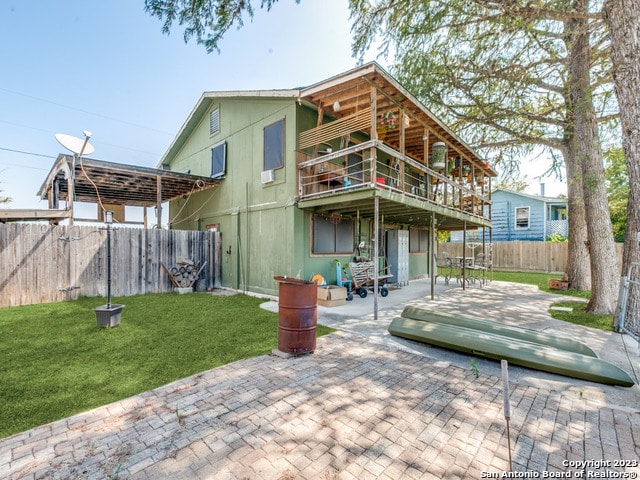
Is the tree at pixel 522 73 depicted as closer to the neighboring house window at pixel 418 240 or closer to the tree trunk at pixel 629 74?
the tree trunk at pixel 629 74

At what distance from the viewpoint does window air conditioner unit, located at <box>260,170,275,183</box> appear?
870cm

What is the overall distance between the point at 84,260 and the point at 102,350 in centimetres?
538

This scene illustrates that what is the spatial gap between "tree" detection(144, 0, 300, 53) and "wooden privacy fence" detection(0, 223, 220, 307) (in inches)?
241

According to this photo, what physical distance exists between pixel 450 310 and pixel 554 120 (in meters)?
6.73

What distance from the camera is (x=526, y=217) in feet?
68.0

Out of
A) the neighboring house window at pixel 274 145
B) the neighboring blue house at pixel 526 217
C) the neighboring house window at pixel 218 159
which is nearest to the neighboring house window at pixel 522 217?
the neighboring blue house at pixel 526 217

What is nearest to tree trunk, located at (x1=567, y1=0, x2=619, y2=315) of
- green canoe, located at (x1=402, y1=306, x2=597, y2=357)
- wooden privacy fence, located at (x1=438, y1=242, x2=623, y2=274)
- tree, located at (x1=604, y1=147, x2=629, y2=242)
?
tree, located at (x1=604, y1=147, x2=629, y2=242)

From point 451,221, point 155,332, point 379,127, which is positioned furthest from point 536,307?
point 155,332

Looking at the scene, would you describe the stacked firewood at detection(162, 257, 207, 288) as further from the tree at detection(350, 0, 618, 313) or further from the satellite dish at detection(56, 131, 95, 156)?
the tree at detection(350, 0, 618, 313)

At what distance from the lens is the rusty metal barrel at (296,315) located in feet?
12.9

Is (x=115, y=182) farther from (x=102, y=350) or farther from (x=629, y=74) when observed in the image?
(x=629, y=74)

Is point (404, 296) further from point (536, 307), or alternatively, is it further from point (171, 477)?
point (171, 477)

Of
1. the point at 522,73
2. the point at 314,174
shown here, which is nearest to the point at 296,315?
the point at 314,174

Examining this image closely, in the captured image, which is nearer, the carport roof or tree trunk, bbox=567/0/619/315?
tree trunk, bbox=567/0/619/315
